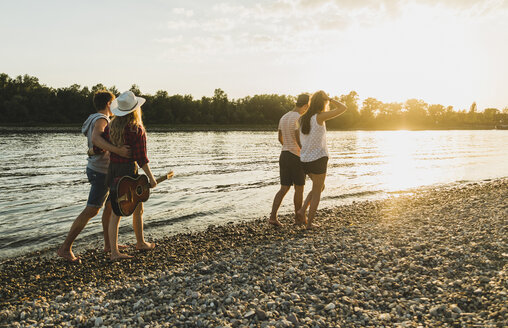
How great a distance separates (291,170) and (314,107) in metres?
1.48

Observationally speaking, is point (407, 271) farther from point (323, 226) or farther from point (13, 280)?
point (13, 280)

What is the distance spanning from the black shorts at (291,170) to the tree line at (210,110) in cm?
9625

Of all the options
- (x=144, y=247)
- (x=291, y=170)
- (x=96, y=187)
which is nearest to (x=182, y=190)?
(x=144, y=247)

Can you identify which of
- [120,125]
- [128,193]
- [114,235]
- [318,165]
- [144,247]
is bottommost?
[144,247]

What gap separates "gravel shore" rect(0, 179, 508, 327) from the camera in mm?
4203

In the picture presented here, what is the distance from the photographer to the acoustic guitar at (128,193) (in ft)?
18.4

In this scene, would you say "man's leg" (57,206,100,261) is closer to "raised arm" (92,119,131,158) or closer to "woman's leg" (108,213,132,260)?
"woman's leg" (108,213,132,260)

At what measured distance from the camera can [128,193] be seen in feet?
18.9

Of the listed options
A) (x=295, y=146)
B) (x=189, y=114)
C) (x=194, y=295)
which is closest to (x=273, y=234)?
(x=295, y=146)

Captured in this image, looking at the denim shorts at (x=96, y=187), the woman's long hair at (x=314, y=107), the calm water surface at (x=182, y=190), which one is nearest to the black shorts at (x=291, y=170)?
the woman's long hair at (x=314, y=107)

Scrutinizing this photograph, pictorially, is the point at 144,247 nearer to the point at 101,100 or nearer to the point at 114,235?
the point at 114,235

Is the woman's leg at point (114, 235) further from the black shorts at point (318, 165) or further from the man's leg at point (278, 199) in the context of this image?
the black shorts at point (318, 165)

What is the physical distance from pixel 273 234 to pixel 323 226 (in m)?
1.33

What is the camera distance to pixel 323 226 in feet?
27.4
